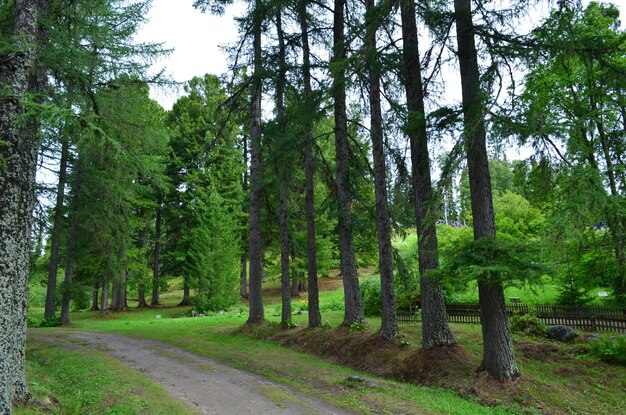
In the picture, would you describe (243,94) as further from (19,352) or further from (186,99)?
(186,99)

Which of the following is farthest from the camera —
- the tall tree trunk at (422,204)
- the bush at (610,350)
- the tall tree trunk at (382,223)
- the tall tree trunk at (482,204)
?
the tall tree trunk at (382,223)

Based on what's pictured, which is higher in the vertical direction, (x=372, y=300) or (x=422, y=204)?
(x=422, y=204)

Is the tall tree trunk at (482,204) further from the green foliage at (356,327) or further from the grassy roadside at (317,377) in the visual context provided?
the green foliage at (356,327)

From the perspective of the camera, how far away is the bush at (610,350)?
950 cm

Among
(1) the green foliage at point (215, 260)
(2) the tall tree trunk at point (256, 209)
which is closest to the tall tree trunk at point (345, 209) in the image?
(2) the tall tree trunk at point (256, 209)

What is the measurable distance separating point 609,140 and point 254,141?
42.8 feet

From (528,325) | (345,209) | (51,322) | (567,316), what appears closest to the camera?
(528,325)

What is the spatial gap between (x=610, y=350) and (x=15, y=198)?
480 inches

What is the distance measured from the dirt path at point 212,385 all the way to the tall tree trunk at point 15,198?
267 cm

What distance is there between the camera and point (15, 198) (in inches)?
244

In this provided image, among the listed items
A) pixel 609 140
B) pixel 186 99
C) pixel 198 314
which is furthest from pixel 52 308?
pixel 609 140

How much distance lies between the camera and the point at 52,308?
22594 mm

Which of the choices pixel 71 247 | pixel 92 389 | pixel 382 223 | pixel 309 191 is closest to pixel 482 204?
pixel 382 223

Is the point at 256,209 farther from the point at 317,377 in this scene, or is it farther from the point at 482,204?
the point at 482,204
